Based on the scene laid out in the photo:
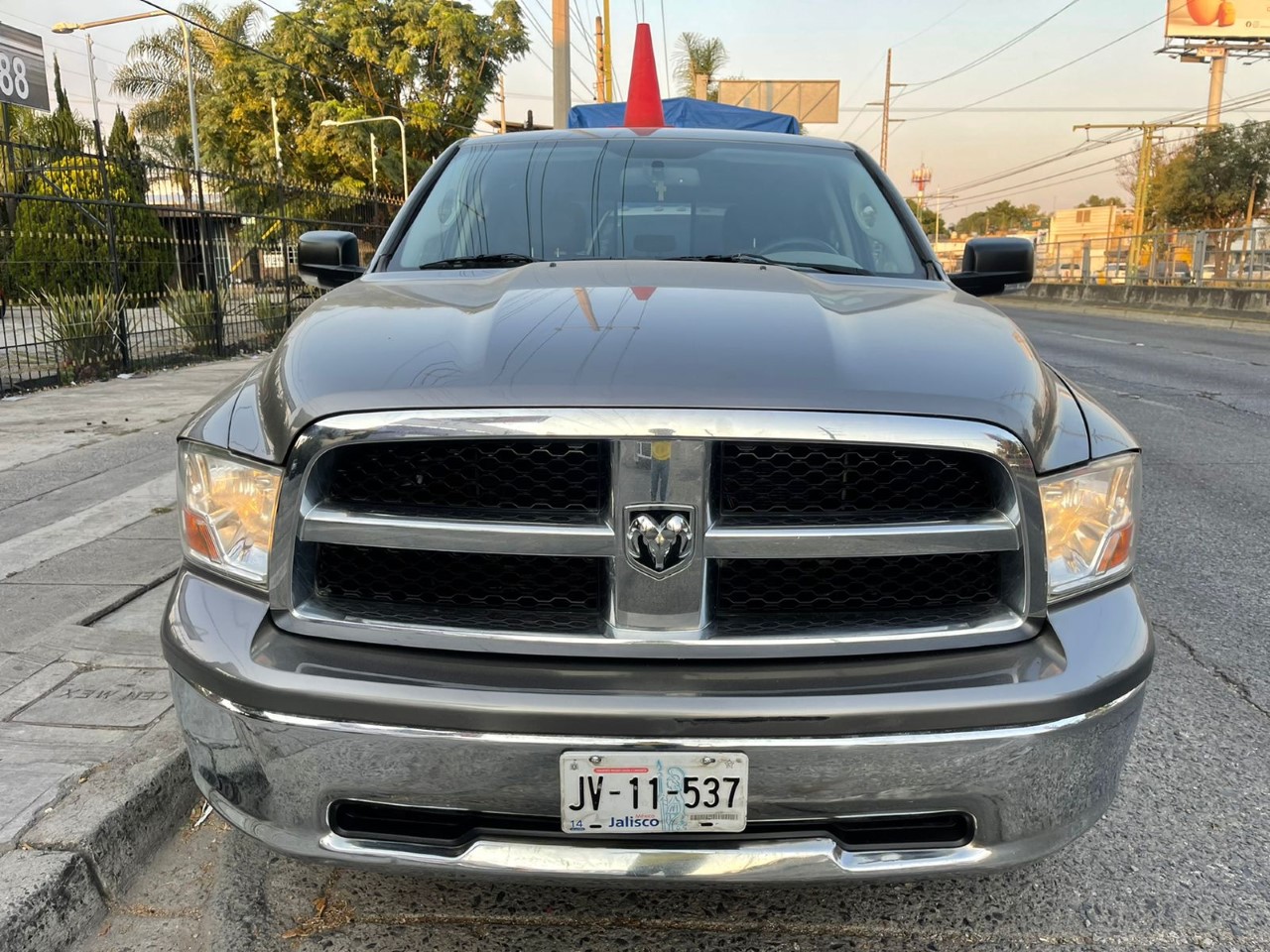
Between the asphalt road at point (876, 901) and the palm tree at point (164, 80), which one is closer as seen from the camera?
the asphalt road at point (876, 901)

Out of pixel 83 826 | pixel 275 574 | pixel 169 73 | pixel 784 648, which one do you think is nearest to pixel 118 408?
pixel 83 826

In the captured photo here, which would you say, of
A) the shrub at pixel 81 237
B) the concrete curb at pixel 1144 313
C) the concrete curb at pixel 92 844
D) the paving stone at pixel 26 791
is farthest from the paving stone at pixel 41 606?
the concrete curb at pixel 1144 313

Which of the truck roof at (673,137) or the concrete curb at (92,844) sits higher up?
the truck roof at (673,137)

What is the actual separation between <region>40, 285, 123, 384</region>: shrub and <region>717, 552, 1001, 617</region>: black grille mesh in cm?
987

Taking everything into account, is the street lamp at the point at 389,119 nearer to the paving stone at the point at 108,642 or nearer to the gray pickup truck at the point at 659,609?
the paving stone at the point at 108,642

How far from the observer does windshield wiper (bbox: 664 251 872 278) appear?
277cm

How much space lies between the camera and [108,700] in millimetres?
2736

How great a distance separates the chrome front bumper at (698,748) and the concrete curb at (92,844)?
2.04 feet

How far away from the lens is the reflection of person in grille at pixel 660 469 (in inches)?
61.8

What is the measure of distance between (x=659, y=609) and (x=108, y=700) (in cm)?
192

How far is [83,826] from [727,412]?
5.48 feet

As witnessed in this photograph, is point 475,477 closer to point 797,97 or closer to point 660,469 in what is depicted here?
point 660,469

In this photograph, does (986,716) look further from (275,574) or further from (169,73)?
(169,73)

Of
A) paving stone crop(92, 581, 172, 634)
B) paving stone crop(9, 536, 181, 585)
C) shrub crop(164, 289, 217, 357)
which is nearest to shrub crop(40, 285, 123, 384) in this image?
shrub crop(164, 289, 217, 357)
